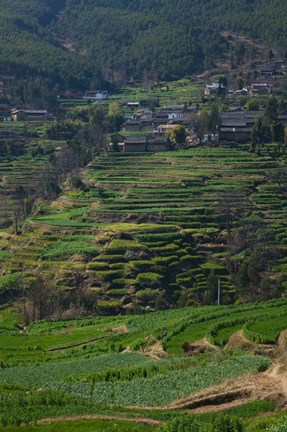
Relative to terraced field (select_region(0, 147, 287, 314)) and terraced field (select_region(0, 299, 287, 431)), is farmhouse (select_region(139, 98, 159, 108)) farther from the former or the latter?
terraced field (select_region(0, 299, 287, 431))

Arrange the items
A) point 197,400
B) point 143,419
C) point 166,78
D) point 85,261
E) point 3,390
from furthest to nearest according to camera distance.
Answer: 1. point 166,78
2. point 85,261
3. point 3,390
4. point 197,400
5. point 143,419

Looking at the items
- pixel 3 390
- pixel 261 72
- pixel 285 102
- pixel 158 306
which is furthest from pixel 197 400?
pixel 261 72

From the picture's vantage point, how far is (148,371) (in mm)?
29969

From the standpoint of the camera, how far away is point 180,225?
61.4 m

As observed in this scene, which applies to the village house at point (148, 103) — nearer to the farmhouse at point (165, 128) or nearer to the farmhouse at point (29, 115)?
the farmhouse at point (29, 115)

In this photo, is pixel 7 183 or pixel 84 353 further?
pixel 7 183

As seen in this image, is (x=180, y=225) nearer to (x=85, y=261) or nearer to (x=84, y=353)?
(x=85, y=261)

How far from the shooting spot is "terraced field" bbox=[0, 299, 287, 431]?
2520cm

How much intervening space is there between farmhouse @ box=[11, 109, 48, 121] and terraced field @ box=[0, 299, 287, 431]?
5843 cm

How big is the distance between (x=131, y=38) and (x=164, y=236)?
8651 centimetres

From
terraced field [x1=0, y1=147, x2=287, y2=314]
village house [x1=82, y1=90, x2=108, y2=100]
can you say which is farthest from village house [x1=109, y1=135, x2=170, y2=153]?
village house [x1=82, y1=90, x2=108, y2=100]

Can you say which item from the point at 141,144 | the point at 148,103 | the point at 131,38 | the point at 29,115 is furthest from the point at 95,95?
the point at 141,144

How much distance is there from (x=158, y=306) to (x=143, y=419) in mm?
26048

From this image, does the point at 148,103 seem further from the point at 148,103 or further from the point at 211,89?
the point at 211,89
